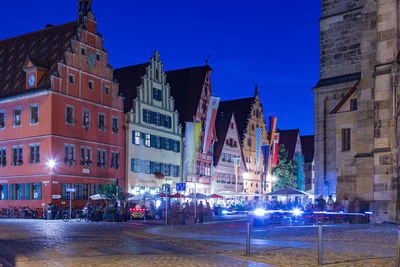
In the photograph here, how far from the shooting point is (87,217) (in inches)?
1411

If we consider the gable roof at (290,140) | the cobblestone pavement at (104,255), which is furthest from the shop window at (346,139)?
the gable roof at (290,140)

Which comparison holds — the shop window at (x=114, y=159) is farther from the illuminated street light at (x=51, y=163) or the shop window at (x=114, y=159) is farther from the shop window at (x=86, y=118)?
the illuminated street light at (x=51, y=163)

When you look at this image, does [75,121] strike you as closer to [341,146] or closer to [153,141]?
[153,141]

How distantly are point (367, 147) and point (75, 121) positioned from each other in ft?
77.5

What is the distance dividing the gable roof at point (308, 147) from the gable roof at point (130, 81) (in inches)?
1741

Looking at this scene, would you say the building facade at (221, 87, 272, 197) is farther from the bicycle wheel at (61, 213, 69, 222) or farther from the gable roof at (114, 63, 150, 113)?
the bicycle wheel at (61, 213, 69, 222)

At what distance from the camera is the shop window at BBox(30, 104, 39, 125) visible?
43.5 meters

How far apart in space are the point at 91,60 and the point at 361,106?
24638mm

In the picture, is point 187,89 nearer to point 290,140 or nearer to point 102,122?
point 102,122

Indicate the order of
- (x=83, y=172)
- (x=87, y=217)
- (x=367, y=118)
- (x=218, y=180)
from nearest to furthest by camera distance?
(x=367, y=118) < (x=87, y=217) < (x=83, y=172) < (x=218, y=180)

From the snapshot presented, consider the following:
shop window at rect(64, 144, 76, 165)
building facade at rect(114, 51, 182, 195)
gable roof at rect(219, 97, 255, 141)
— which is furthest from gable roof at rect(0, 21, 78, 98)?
gable roof at rect(219, 97, 255, 141)

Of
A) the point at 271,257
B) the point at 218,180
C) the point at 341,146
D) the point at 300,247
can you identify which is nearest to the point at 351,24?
the point at 341,146

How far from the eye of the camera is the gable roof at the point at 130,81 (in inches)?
2082

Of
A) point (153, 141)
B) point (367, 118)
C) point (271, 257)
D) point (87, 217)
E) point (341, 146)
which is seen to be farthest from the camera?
point (153, 141)
